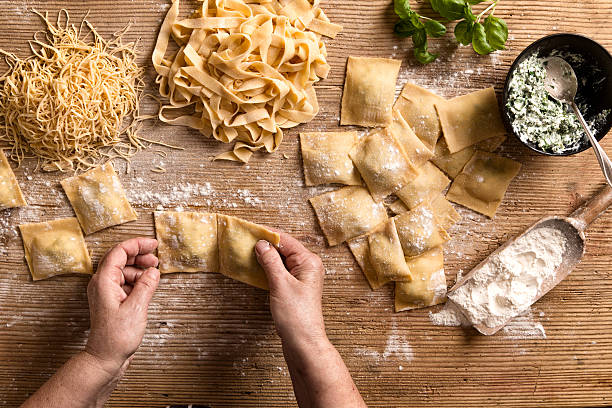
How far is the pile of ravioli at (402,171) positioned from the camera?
197 cm

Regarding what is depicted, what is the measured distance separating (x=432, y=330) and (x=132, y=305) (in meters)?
1.24

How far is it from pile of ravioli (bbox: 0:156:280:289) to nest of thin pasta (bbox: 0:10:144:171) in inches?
3.9

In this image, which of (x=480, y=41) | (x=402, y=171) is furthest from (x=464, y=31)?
(x=402, y=171)

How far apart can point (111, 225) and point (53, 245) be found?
9.4 inches

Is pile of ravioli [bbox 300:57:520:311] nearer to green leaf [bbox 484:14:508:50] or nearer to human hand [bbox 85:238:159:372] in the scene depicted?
green leaf [bbox 484:14:508:50]

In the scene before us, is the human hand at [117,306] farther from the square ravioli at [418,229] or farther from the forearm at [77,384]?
the square ravioli at [418,229]

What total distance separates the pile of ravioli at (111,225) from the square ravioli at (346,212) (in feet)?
0.75

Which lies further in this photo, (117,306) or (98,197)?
(98,197)

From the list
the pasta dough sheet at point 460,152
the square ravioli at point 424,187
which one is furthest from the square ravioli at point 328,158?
the pasta dough sheet at point 460,152

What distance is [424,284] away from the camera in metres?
2.02

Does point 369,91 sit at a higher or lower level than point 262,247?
higher

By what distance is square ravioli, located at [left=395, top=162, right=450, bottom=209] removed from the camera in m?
1.99

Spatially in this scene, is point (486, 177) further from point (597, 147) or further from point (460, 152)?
point (597, 147)

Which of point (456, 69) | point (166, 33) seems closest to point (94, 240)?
point (166, 33)
